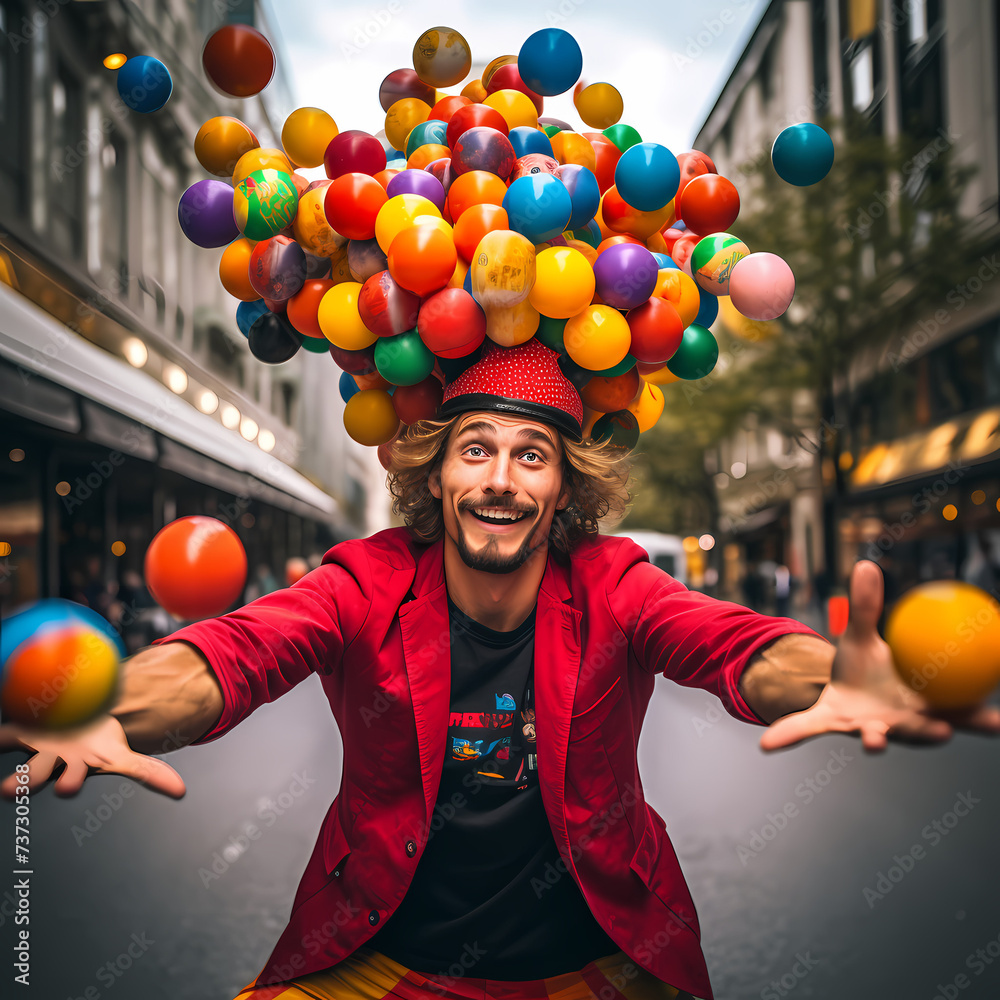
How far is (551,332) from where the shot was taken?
95.8 inches

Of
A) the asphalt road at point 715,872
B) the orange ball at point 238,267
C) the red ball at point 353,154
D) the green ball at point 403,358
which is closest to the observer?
the green ball at point 403,358

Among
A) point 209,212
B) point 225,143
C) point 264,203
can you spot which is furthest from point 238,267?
point 225,143

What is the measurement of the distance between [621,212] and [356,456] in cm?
5591

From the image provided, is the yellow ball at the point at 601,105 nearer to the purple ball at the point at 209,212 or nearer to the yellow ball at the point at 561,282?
the yellow ball at the point at 561,282

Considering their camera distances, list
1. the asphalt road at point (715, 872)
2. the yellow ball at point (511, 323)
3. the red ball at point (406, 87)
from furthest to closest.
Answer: the asphalt road at point (715, 872) → the red ball at point (406, 87) → the yellow ball at point (511, 323)

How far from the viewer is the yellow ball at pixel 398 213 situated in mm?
2270

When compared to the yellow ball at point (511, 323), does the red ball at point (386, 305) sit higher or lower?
higher

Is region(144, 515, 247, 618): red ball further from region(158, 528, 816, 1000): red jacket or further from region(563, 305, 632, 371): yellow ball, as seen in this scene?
region(563, 305, 632, 371): yellow ball

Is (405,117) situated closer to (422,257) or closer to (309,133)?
(309,133)

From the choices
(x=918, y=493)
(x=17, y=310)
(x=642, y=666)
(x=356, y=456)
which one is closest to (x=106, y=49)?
(x=17, y=310)

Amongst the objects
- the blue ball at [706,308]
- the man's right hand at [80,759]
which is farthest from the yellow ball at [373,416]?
the man's right hand at [80,759]

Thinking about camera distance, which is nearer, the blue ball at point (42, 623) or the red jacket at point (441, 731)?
the blue ball at point (42, 623)

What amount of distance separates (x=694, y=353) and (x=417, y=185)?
40.7 inches

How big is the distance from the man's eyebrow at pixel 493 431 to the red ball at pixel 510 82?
1284 mm
